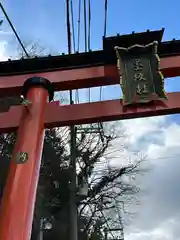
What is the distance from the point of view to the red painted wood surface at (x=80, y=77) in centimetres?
552

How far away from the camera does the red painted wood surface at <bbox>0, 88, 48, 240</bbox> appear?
3.54 m

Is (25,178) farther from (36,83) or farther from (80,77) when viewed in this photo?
(80,77)

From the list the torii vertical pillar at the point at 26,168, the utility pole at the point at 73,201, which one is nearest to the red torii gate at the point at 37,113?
the torii vertical pillar at the point at 26,168

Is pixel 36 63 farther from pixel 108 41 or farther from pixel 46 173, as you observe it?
pixel 46 173

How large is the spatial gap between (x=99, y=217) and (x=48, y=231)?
234 cm

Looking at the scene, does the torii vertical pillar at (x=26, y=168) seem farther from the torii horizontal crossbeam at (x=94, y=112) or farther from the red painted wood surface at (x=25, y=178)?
the torii horizontal crossbeam at (x=94, y=112)

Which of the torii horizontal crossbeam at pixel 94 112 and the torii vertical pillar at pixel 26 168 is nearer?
the torii vertical pillar at pixel 26 168

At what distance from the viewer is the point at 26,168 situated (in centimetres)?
418

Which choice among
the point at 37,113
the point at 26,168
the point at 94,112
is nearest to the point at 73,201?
the point at 94,112

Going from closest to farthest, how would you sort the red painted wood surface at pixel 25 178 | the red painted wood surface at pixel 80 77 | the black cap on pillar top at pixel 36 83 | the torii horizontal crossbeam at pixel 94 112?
1. the red painted wood surface at pixel 25 178
2. the torii horizontal crossbeam at pixel 94 112
3. the black cap on pillar top at pixel 36 83
4. the red painted wood surface at pixel 80 77

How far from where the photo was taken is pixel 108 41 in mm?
5488

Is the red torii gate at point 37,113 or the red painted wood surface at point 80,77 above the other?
the red painted wood surface at point 80,77

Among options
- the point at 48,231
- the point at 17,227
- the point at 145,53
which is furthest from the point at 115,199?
the point at 17,227

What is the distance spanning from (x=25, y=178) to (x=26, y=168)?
0.16 m
